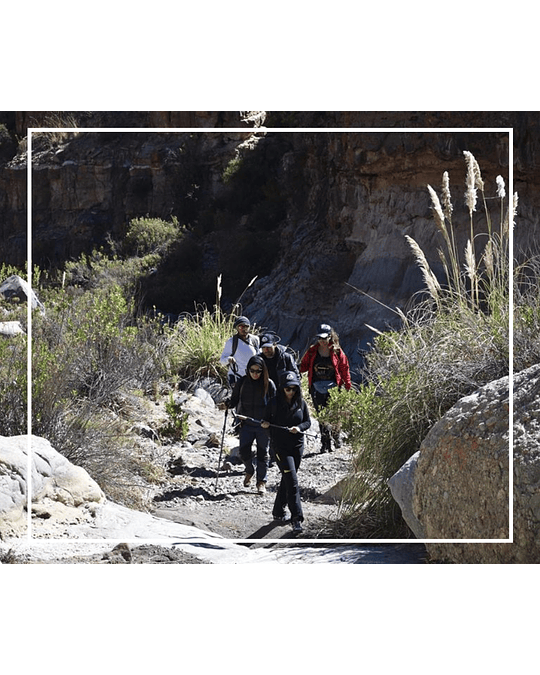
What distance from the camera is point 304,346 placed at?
8.10 meters

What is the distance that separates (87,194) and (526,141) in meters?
4.49

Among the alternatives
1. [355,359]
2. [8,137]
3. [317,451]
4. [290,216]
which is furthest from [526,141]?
[8,137]

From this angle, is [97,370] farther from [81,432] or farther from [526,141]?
[526,141]

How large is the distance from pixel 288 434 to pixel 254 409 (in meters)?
0.40

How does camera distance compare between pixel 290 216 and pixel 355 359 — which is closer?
pixel 355 359

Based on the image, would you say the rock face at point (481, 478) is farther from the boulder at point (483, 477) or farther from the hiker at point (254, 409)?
the hiker at point (254, 409)

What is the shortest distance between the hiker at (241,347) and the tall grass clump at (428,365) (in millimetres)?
1336

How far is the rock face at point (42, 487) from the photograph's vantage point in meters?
6.33

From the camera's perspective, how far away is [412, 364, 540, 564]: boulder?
5594mm

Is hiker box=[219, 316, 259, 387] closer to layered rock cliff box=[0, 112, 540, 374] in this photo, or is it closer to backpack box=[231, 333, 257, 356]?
backpack box=[231, 333, 257, 356]

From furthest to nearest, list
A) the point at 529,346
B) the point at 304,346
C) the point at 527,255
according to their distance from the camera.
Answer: the point at 304,346 → the point at 527,255 → the point at 529,346

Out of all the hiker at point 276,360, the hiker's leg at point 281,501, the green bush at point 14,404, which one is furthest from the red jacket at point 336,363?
the green bush at point 14,404

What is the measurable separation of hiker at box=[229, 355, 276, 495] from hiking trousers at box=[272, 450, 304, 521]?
0.31 meters

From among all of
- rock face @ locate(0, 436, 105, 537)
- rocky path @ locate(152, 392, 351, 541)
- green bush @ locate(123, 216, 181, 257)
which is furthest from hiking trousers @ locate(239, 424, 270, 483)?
green bush @ locate(123, 216, 181, 257)
